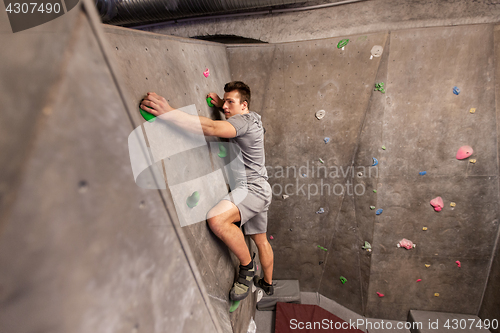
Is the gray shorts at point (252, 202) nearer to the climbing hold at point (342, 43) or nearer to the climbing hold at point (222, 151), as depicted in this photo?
the climbing hold at point (222, 151)

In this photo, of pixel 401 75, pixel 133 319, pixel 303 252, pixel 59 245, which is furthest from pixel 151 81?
pixel 303 252

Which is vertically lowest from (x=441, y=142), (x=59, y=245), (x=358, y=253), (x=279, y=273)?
(x=279, y=273)

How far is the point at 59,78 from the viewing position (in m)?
0.44

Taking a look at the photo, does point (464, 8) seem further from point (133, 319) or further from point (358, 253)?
point (133, 319)

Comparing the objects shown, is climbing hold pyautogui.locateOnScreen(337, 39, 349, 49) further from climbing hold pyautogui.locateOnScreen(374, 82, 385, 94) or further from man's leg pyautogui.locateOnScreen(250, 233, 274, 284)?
man's leg pyautogui.locateOnScreen(250, 233, 274, 284)

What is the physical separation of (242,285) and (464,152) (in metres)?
2.62

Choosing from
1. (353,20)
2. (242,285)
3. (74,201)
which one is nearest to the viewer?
(74,201)

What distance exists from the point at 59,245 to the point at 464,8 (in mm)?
3681

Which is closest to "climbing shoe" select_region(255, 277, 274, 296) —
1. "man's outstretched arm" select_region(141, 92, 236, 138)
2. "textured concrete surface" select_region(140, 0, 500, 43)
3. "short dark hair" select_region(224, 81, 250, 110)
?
"man's outstretched arm" select_region(141, 92, 236, 138)

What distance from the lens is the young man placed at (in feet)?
4.38

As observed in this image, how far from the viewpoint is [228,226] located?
1.43 meters

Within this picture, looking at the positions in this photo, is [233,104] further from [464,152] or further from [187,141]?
[464,152]

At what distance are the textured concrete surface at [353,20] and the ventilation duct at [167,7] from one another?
239mm

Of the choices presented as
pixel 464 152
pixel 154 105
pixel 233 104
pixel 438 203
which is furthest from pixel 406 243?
pixel 154 105
